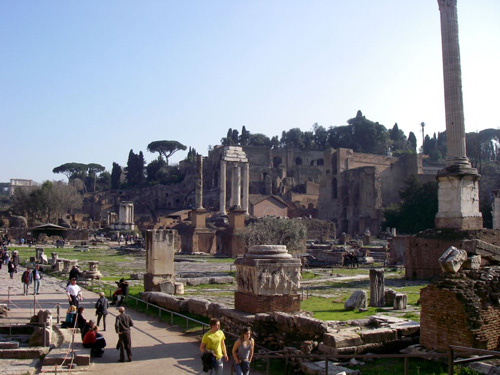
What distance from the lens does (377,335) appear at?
25.0 feet

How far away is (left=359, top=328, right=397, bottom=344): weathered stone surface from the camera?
7.48 meters

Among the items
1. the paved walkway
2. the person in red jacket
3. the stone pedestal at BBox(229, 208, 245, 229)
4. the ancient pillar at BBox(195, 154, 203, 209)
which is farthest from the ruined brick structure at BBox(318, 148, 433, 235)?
the person in red jacket

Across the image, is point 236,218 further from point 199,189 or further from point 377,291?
point 377,291

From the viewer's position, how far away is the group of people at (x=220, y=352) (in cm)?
629

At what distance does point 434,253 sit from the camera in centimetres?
1772

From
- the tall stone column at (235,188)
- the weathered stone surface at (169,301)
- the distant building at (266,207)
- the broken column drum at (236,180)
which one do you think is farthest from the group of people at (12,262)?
the distant building at (266,207)

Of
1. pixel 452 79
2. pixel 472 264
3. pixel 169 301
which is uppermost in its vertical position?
pixel 452 79

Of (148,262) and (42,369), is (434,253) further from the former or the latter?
(42,369)

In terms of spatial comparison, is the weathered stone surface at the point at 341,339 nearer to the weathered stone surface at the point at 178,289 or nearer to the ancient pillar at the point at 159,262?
the ancient pillar at the point at 159,262

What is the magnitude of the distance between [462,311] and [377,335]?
1.20 metres

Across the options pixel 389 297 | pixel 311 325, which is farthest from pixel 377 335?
pixel 389 297

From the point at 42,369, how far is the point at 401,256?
876 inches

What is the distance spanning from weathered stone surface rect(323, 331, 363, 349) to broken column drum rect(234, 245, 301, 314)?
5.13 ft

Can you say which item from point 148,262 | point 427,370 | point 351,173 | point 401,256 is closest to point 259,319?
point 427,370
